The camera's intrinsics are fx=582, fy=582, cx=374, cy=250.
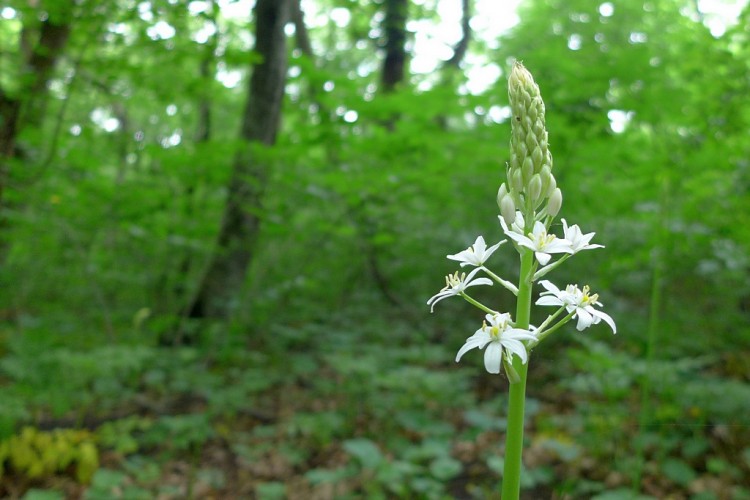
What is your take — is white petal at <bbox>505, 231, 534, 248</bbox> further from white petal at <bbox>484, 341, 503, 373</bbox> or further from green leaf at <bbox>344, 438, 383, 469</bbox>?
A: green leaf at <bbox>344, 438, 383, 469</bbox>

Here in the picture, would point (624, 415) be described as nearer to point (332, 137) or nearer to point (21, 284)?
point (332, 137)

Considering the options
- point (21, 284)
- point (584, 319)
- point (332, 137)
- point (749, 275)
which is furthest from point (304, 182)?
point (21, 284)

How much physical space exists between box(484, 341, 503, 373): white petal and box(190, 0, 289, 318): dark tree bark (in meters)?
5.53

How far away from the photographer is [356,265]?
7.61 m

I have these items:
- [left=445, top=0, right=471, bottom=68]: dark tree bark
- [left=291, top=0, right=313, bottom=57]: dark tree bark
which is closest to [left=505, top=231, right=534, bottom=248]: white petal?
[left=291, top=0, right=313, bottom=57]: dark tree bark

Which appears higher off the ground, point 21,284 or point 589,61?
point 589,61

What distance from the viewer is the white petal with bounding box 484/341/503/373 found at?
1.00 metres

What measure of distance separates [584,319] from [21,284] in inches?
372

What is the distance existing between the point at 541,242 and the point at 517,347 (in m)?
0.22

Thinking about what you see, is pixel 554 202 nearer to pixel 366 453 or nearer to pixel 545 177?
pixel 545 177

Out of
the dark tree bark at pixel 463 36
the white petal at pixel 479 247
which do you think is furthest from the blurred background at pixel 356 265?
the dark tree bark at pixel 463 36

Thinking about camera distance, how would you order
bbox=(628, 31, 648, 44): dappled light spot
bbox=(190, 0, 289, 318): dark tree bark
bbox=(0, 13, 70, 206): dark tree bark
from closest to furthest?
bbox=(0, 13, 70, 206): dark tree bark → bbox=(190, 0, 289, 318): dark tree bark → bbox=(628, 31, 648, 44): dappled light spot

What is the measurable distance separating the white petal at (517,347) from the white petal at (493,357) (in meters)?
0.02

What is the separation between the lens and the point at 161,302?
6.93 metres
